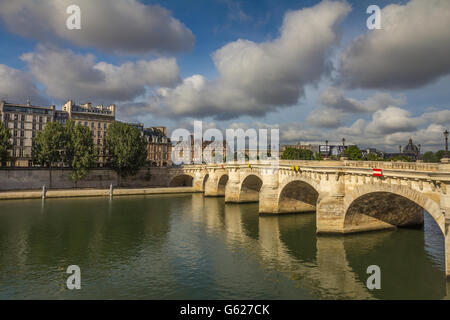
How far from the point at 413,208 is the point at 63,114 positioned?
100086mm

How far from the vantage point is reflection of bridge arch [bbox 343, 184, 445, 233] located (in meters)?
26.5

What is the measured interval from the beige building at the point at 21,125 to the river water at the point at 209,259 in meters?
55.5

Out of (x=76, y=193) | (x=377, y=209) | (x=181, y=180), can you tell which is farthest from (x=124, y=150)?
(x=377, y=209)

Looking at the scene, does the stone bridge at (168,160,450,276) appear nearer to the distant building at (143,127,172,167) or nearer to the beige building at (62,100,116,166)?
the distant building at (143,127,172,167)

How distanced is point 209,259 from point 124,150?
191 ft

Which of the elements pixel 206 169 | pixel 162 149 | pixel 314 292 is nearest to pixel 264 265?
pixel 314 292

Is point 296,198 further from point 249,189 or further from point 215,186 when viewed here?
point 215,186

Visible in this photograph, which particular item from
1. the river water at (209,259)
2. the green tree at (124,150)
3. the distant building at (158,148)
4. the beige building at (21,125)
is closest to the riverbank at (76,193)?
the green tree at (124,150)

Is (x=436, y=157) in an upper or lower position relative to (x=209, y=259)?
upper

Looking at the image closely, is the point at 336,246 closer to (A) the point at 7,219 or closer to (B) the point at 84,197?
(A) the point at 7,219

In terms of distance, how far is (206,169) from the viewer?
7031 centimetres

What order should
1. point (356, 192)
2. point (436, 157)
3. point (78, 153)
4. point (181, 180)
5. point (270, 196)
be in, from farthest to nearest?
point (436, 157)
point (181, 180)
point (78, 153)
point (270, 196)
point (356, 192)

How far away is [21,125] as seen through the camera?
88.6 metres

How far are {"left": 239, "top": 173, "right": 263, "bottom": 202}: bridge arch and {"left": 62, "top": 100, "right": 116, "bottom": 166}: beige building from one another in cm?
6061
